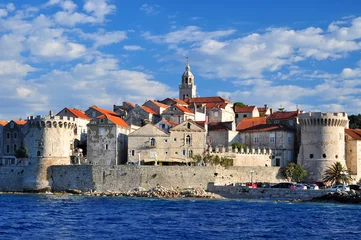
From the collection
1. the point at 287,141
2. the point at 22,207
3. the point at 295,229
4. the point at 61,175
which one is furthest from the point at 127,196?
the point at 295,229

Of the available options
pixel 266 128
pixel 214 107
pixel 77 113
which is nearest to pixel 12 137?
pixel 77 113

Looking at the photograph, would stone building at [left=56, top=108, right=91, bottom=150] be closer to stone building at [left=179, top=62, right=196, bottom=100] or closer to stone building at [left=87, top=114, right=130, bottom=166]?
stone building at [left=87, top=114, right=130, bottom=166]

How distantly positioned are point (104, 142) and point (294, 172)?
2111 centimetres

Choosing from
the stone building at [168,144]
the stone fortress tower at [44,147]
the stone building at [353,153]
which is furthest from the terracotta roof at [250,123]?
the stone fortress tower at [44,147]

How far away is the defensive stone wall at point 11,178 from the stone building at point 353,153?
37071 millimetres

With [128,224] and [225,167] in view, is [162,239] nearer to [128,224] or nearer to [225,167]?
[128,224]

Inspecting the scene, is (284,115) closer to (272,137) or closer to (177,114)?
(272,137)

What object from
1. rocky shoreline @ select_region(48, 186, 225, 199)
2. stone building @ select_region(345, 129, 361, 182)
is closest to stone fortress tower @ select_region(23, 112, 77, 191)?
rocky shoreline @ select_region(48, 186, 225, 199)

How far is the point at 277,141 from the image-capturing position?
75812 millimetres

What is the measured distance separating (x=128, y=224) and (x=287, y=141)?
37040 millimetres

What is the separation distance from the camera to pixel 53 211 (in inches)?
1984

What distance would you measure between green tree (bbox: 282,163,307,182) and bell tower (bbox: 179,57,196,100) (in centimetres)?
3377

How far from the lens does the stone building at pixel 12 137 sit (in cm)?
8244

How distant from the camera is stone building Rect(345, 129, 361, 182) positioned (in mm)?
74812
